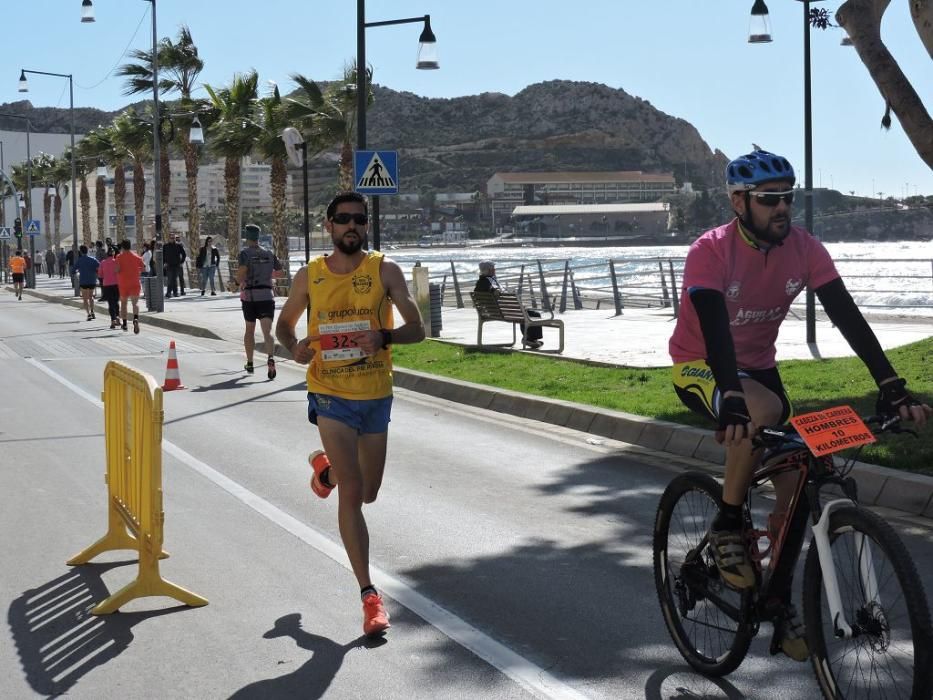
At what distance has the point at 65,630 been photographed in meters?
5.55

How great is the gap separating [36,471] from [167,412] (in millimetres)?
3636

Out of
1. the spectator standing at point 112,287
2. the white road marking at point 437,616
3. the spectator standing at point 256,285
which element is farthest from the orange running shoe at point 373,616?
the spectator standing at point 112,287

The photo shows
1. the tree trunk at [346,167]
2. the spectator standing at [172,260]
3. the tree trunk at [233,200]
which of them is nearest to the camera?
the spectator standing at [172,260]

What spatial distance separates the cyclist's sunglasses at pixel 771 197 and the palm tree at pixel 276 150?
40373 mm

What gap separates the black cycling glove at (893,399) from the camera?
4.10m

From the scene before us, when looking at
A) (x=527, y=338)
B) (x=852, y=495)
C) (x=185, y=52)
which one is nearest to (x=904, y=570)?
(x=852, y=495)

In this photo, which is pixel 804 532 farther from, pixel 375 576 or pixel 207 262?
pixel 207 262

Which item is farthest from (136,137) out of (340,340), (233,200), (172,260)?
(340,340)

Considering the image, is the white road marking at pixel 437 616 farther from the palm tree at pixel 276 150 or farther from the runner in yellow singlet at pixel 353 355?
the palm tree at pixel 276 150

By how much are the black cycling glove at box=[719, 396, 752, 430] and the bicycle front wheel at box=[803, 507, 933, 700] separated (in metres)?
0.39

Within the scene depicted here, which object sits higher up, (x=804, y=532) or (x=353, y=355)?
(x=353, y=355)

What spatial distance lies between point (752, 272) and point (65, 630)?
3.15 meters

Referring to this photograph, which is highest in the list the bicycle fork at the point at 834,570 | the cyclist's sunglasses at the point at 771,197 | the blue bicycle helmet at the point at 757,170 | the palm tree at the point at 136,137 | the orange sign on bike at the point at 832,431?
the palm tree at the point at 136,137

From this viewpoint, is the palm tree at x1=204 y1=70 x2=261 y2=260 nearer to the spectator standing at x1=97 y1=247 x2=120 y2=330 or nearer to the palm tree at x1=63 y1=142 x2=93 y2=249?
the spectator standing at x1=97 y1=247 x2=120 y2=330
